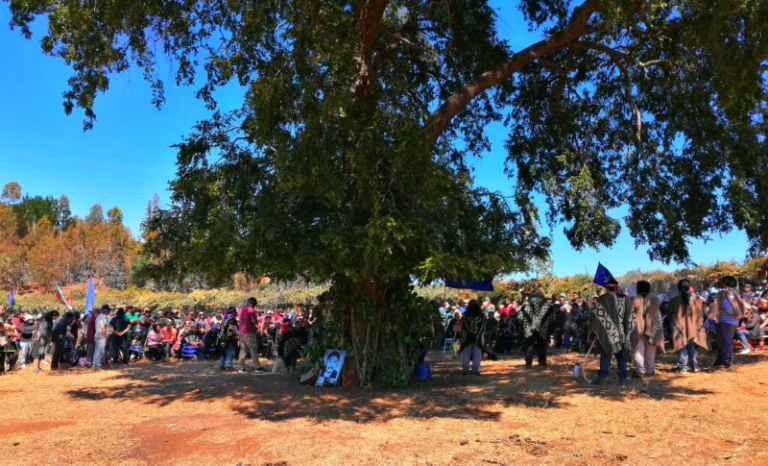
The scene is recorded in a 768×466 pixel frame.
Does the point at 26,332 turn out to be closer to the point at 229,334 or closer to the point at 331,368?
the point at 229,334

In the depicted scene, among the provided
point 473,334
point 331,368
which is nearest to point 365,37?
point 331,368

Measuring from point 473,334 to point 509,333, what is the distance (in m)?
5.81

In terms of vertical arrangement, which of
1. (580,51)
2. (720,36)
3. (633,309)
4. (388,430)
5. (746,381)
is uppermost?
(580,51)

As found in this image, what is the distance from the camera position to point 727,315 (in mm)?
10258

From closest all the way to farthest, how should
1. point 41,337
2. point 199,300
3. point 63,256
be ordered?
point 41,337 < point 199,300 < point 63,256

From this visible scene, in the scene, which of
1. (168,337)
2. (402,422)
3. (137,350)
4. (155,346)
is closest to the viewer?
(402,422)

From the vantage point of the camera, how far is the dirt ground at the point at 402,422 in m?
5.63

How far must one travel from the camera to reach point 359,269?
8.18m

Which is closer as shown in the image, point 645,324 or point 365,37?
point 365,37

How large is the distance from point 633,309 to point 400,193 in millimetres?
4457

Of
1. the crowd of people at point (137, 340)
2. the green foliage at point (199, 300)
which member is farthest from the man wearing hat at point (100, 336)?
the green foliage at point (199, 300)

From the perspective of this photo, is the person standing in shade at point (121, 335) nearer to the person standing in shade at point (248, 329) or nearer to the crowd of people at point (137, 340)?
the crowd of people at point (137, 340)

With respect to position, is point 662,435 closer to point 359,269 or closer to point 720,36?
point 359,269

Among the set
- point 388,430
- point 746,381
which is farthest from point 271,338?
point 746,381
